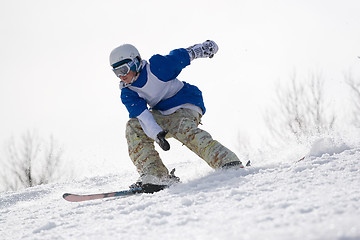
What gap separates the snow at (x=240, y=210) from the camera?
4.67ft

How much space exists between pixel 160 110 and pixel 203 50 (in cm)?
75

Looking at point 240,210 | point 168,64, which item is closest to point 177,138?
point 168,64

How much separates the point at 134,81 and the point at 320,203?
2.31m

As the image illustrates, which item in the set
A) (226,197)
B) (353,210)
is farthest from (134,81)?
(353,210)

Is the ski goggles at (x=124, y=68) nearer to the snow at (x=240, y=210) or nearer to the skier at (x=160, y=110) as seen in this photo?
the skier at (x=160, y=110)

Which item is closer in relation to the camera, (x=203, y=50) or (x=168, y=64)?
(x=168, y=64)

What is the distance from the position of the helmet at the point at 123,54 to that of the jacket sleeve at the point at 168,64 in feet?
0.54

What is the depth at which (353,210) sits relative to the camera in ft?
4.80

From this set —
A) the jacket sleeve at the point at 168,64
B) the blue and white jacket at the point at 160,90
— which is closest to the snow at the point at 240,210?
the blue and white jacket at the point at 160,90

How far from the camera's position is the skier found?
127 inches

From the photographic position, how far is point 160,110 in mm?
3785

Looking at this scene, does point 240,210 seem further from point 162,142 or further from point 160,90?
point 160,90

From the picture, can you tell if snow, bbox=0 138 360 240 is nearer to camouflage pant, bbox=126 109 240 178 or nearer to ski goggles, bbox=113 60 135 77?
camouflage pant, bbox=126 109 240 178

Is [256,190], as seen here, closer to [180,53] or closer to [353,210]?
[353,210]
